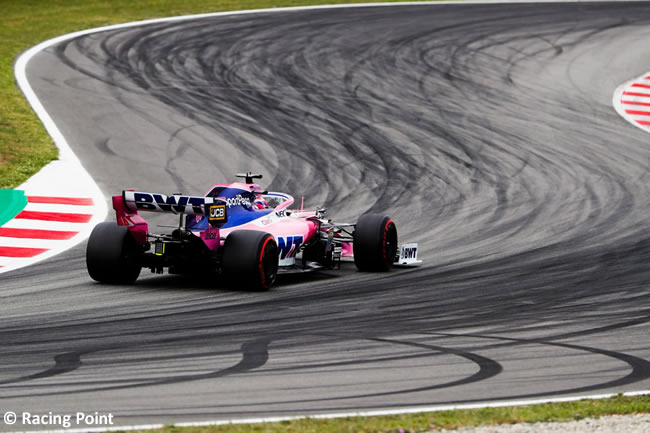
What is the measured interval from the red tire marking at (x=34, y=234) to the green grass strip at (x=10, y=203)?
0.51 metres

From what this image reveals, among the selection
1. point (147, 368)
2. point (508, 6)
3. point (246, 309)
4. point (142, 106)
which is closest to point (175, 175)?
point (142, 106)

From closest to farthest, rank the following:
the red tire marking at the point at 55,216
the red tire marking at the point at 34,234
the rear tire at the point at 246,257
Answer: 1. the rear tire at the point at 246,257
2. the red tire marking at the point at 34,234
3. the red tire marking at the point at 55,216

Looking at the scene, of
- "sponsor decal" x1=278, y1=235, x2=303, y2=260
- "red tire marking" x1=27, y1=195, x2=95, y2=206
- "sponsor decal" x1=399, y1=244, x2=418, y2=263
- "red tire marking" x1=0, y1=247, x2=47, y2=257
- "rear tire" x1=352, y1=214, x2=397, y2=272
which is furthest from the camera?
"red tire marking" x1=27, y1=195, x2=95, y2=206

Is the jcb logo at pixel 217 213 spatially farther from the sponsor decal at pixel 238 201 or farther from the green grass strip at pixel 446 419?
the green grass strip at pixel 446 419

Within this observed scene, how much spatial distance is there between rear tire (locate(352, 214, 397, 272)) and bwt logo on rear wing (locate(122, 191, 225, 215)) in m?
2.43

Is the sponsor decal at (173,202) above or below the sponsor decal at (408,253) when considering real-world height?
above

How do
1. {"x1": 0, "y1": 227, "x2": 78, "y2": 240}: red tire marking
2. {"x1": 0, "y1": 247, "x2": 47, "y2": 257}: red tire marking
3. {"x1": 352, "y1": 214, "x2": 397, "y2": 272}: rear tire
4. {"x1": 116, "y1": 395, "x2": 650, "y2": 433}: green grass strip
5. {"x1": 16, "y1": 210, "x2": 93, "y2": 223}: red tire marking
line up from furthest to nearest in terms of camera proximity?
{"x1": 16, "y1": 210, "x2": 93, "y2": 223}: red tire marking < {"x1": 0, "y1": 227, "x2": 78, "y2": 240}: red tire marking < {"x1": 0, "y1": 247, "x2": 47, "y2": 257}: red tire marking < {"x1": 352, "y1": 214, "x2": 397, "y2": 272}: rear tire < {"x1": 116, "y1": 395, "x2": 650, "y2": 433}: green grass strip

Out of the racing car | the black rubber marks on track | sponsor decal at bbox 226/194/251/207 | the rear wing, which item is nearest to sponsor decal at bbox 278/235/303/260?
the racing car

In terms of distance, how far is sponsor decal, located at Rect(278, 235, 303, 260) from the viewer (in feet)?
43.6

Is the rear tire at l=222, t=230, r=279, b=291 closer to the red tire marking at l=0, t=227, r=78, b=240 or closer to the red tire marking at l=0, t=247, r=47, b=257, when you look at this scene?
the red tire marking at l=0, t=247, r=47, b=257

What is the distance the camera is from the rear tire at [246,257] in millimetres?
12281

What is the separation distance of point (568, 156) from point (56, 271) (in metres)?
12.0

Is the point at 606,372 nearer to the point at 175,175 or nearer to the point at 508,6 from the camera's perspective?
the point at 175,175

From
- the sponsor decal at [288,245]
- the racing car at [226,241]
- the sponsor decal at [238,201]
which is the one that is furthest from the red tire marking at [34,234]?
the sponsor decal at [288,245]
